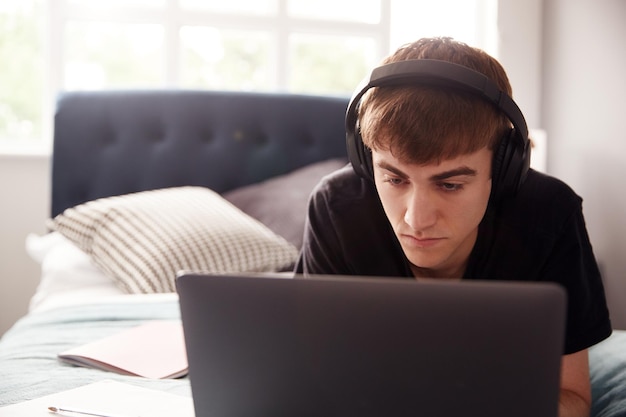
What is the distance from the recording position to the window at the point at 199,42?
298 centimetres

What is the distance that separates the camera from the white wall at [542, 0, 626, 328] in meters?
2.24

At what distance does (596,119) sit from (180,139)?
4.83 ft

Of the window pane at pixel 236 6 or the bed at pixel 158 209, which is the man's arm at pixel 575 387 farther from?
the window pane at pixel 236 6

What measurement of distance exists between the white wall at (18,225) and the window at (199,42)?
28 centimetres

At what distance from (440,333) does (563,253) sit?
54 cm

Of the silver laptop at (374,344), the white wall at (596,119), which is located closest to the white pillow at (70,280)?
the silver laptop at (374,344)

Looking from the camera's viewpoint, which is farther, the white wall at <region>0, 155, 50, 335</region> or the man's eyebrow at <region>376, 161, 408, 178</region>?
the white wall at <region>0, 155, 50, 335</region>

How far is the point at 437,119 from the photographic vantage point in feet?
2.97

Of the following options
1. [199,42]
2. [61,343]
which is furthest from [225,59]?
[61,343]

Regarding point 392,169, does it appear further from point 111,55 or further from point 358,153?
point 111,55

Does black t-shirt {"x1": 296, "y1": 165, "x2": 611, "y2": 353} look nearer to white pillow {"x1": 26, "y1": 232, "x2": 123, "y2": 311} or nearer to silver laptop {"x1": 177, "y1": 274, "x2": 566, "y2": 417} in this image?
silver laptop {"x1": 177, "y1": 274, "x2": 566, "y2": 417}

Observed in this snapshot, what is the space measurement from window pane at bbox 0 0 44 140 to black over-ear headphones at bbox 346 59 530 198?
2.39m

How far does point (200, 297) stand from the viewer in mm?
621

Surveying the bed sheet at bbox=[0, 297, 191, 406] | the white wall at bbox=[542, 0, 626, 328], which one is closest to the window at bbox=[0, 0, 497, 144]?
the white wall at bbox=[542, 0, 626, 328]
